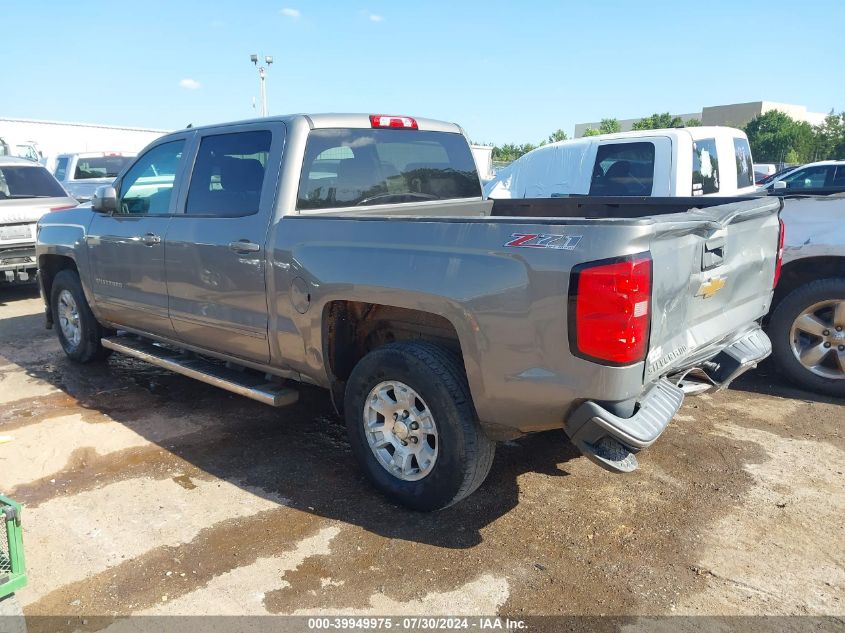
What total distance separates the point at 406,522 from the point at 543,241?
5.27ft

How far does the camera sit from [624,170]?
7258 millimetres

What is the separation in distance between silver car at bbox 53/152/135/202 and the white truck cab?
963cm

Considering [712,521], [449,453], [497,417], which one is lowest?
[712,521]

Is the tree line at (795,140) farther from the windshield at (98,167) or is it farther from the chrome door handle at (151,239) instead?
the chrome door handle at (151,239)

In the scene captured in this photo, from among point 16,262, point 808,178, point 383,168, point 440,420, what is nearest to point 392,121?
point 383,168

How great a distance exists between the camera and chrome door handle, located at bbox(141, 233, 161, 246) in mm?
4584

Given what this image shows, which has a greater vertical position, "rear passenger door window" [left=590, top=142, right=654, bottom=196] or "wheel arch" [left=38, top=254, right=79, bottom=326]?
"rear passenger door window" [left=590, top=142, right=654, bottom=196]

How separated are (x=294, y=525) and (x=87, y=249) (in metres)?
3.37

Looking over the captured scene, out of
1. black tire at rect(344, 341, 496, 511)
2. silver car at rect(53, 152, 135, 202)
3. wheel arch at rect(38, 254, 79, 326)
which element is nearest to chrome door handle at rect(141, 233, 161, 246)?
wheel arch at rect(38, 254, 79, 326)

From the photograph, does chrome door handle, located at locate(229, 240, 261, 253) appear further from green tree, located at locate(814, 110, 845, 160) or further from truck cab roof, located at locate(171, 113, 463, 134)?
green tree, located at locate(814, 110, 845, 160)

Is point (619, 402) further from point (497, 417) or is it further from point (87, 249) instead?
point (87, 249)

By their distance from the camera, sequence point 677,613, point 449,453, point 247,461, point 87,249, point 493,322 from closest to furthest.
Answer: point 677,613 → point 493,322 → point 449,453 → point 247,461 → point 87,249

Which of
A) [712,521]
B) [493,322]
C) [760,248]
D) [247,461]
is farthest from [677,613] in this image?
[247,461]

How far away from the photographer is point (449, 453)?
3.12 meters
